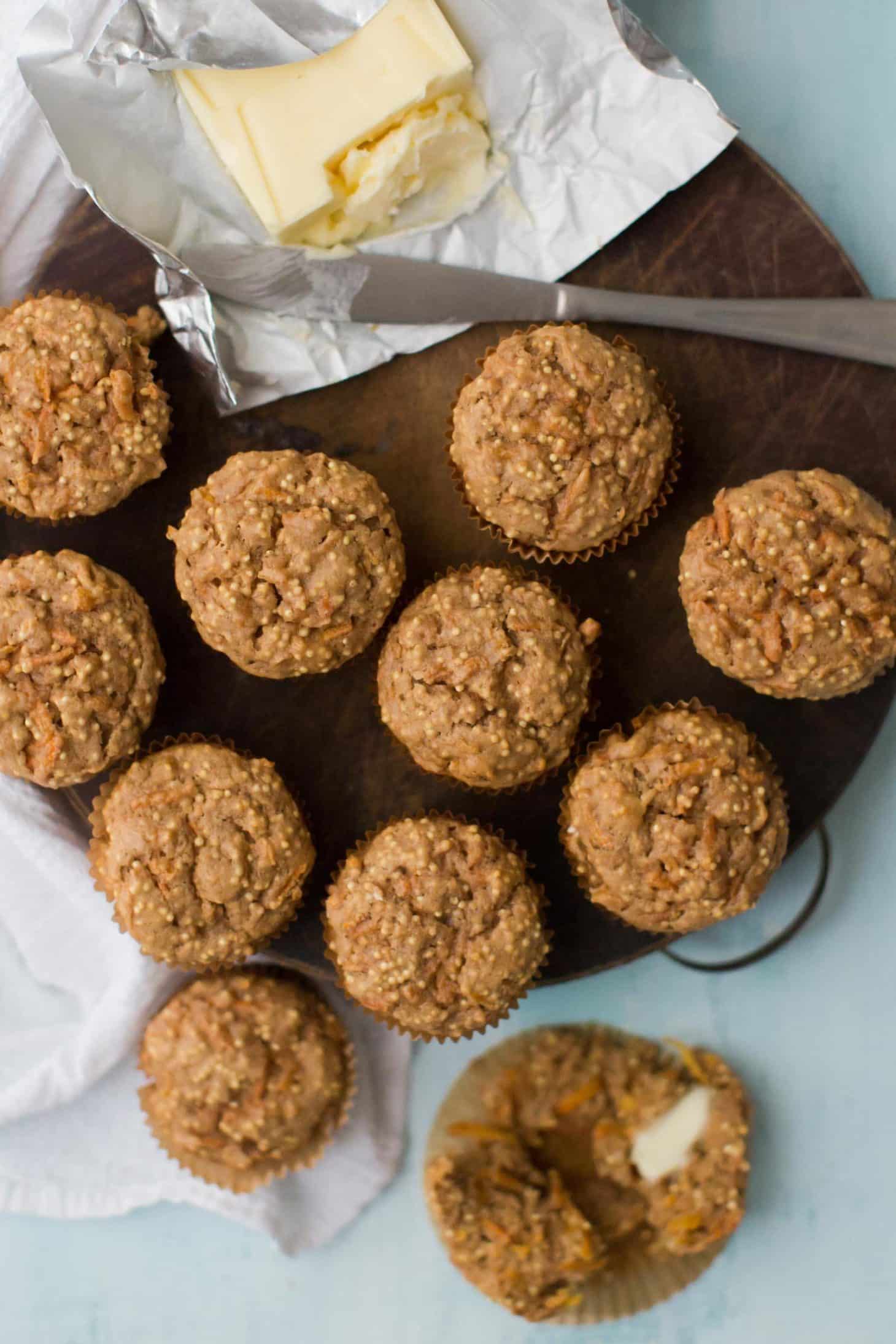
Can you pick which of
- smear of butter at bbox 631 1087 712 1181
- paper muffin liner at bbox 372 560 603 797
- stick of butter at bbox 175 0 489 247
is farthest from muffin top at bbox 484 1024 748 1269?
stick of butter at bbox 175 0 489 247

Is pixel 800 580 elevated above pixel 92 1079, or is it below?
above

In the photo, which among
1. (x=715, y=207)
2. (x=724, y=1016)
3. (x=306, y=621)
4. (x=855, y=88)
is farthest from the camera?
(x=724, y=1016)

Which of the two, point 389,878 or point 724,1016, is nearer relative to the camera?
point 389,878

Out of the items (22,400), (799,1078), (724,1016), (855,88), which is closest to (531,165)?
(855,88)

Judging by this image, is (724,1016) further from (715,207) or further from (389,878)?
(715,207)

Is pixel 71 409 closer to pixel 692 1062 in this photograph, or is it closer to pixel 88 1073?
pixel 88 1073

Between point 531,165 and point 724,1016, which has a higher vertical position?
point 531,165

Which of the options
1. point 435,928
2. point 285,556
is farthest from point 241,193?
point 435,928
